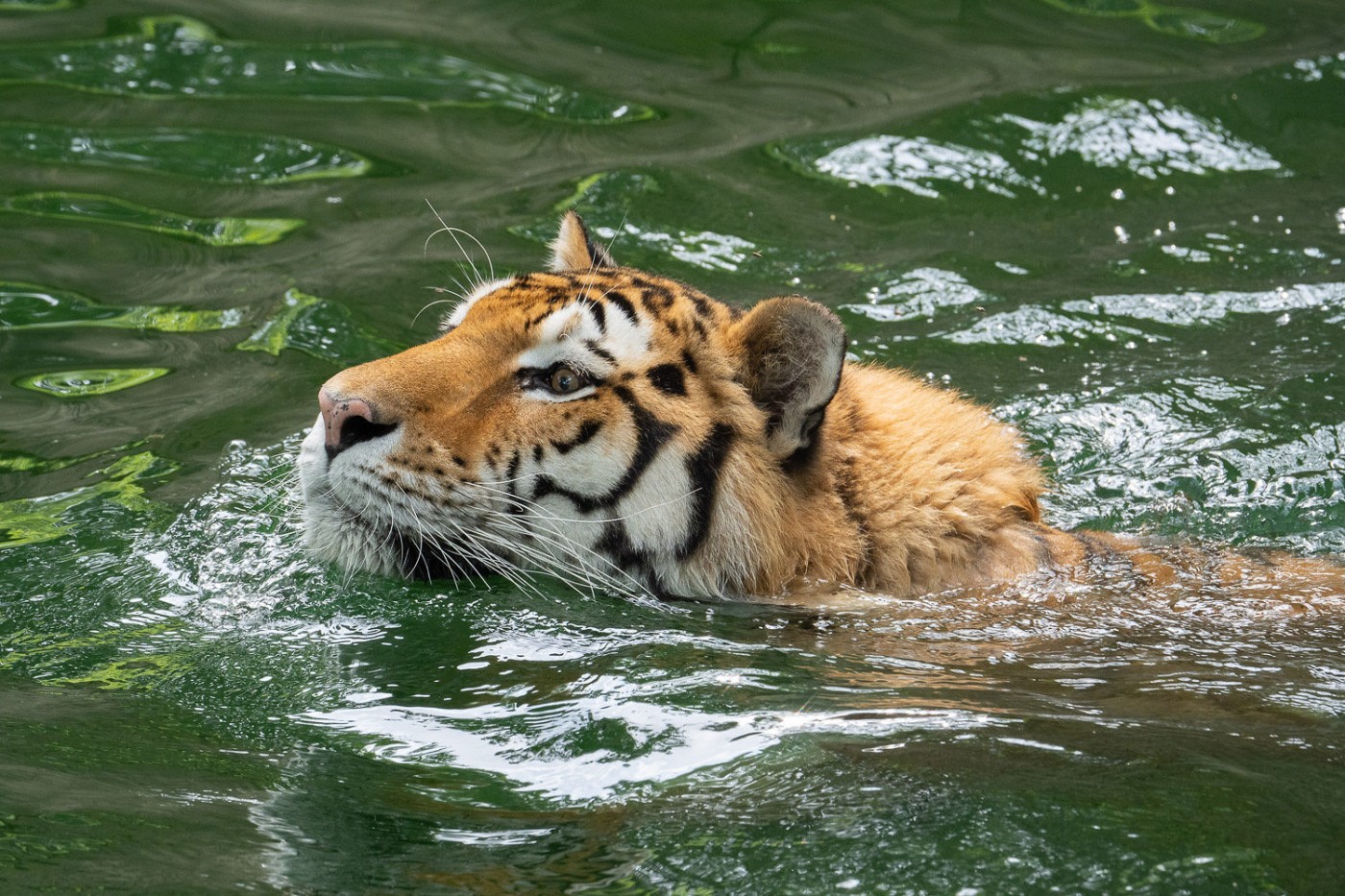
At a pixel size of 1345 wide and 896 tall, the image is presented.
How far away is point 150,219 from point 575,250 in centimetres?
298

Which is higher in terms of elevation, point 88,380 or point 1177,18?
point 1177,18

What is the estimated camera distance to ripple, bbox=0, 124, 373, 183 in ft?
22.0

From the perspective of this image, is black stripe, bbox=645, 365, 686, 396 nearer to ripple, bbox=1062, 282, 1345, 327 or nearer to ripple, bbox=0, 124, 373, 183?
ripple, bbox=1062, 282, 1345, 327

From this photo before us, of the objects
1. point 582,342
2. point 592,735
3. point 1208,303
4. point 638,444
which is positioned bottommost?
point 592,735

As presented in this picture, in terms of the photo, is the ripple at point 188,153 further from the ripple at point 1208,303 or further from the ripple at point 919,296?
the ripple at point 1208,303

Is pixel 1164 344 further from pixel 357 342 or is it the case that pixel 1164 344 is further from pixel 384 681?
pixel 384 681

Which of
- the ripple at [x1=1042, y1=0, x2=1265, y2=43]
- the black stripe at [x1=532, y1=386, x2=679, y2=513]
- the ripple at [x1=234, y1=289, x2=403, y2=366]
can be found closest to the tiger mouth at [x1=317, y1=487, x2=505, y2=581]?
the black stripe at [x1=532, y1=386, x2=679, y2=513]

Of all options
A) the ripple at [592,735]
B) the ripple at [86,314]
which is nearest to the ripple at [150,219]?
the ripple at [86,314]

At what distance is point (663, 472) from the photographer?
352cm

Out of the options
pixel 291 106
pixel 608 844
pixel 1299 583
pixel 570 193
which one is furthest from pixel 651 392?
pixel 291 106

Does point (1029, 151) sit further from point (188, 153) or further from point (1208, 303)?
point (188, 153)

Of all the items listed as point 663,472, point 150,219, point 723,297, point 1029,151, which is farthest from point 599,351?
point 1029,151

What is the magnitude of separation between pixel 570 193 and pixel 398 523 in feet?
11.7

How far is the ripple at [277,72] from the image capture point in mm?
7297
